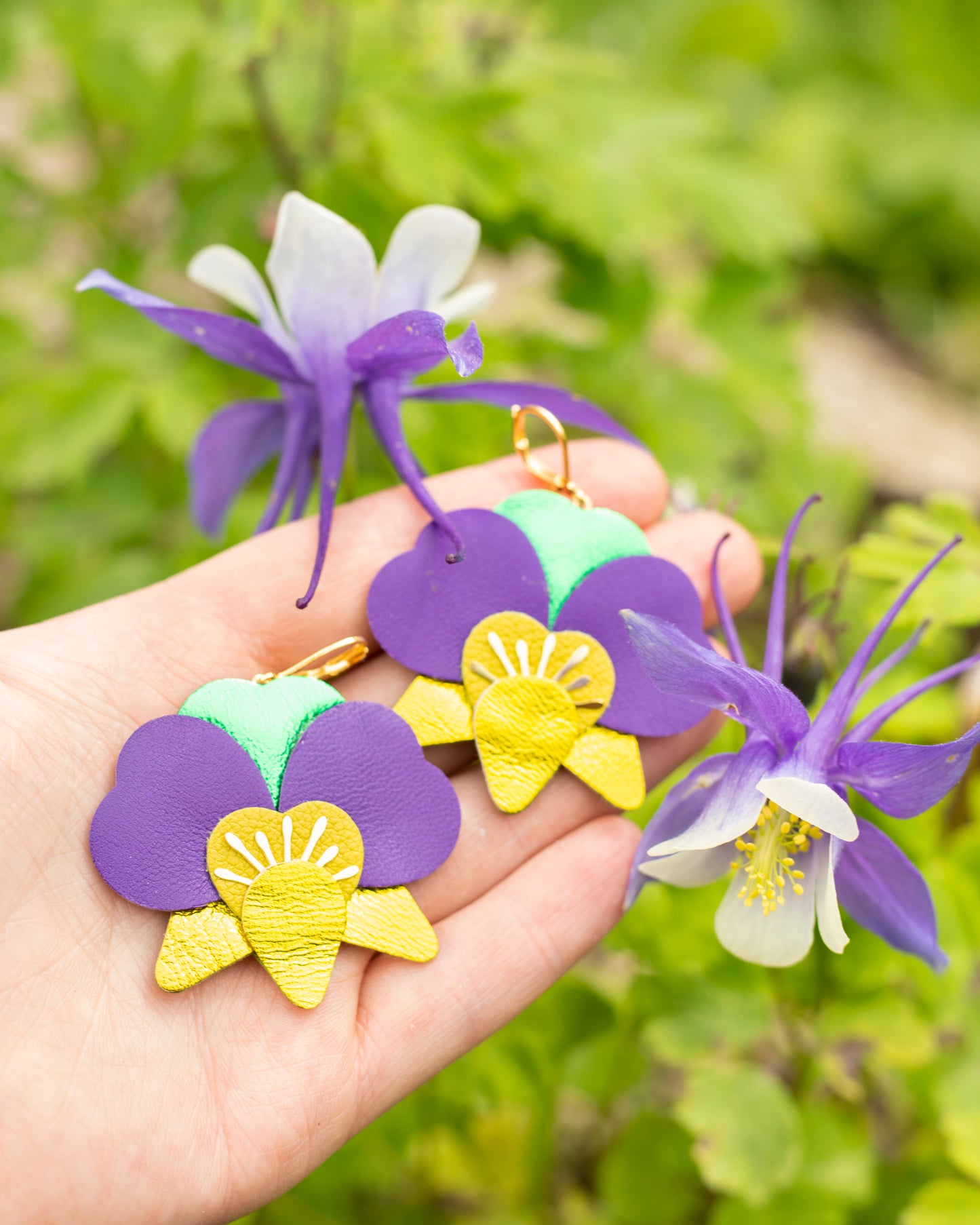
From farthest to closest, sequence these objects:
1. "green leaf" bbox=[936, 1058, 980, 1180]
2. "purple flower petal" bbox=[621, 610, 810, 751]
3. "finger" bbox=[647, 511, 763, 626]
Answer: "finger" bbox=[647, 511, 763, 626], "green leaf" bbox=[936, 1058, 980, 1180], "purple flower petal" bbox=[621, 610, 810, 751]

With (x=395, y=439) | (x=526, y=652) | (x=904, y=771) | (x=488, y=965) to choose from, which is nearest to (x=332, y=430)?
(x=395, y=439)

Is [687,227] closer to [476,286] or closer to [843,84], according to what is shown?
[843,84]

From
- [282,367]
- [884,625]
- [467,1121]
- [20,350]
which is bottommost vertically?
[467,1121]

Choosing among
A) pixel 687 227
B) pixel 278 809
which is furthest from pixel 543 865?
pixel 687 227

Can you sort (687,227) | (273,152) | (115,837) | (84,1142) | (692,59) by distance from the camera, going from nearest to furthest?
(84,1142), (115,837), (273,152), (687,227), (692,59)

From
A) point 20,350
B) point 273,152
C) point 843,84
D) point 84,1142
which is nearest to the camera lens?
point 84,1142

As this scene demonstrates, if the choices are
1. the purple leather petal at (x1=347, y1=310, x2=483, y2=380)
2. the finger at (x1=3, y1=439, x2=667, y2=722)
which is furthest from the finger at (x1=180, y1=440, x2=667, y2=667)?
the purple leather petal at (x1=347, y1=310, x2=483, y2=380)

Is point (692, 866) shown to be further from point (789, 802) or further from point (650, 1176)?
point (650, 1176)

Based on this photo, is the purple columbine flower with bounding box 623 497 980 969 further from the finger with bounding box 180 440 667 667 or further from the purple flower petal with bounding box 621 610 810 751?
the finger with bounding box 180 440 667 667
